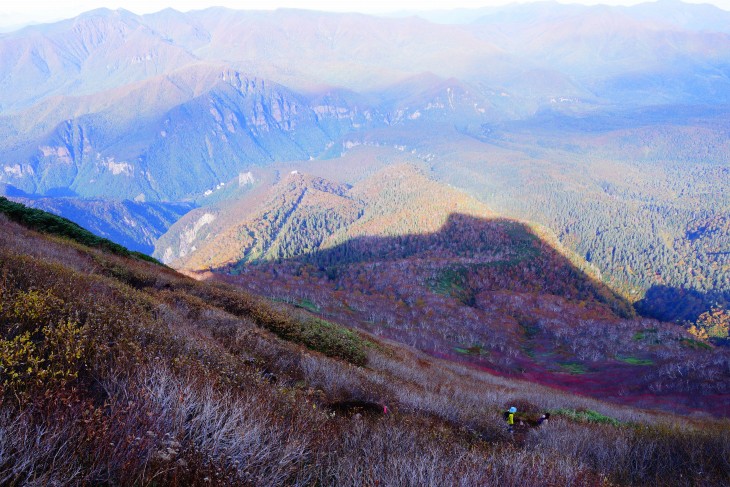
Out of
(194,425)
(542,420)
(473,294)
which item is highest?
(194,425)

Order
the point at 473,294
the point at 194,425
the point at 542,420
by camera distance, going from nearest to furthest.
Answer: 1. the point at 194,425
2. the point at 542,420
3. the point at 473,294

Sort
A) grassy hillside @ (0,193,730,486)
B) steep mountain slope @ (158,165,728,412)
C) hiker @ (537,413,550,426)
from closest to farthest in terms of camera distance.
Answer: grassy hillside @ (0,193,730,486) < hiker @ (537,413,550,426) < steep mountain slope @ (158,165,728,412)

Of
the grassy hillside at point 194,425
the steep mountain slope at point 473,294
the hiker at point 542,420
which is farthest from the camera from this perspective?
the steep mountain slope at point 473,294

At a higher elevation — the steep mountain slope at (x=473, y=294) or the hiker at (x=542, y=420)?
the hiker at (x=542, y=420)

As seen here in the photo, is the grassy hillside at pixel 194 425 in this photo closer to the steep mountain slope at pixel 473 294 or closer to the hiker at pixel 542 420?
the hiker at pixel 542 420

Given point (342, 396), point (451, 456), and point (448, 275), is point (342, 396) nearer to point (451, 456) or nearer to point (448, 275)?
point (451, 456)

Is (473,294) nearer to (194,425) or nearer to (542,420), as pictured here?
(542,420)

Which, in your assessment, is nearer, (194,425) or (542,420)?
(194,425)

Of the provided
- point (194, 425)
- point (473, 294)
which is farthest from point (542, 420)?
point (473, 294)

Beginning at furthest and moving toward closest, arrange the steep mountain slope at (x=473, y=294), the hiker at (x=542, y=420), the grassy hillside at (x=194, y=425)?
1. the steep mountain slope at (x=473, y=294)
2. the hiker at (x=542, y=420)
3. the grassy hillside at (x=194, y=425)

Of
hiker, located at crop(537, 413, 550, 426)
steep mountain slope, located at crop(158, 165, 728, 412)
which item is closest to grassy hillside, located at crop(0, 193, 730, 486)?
hiker, located at crop(537, 413, 550, 426)

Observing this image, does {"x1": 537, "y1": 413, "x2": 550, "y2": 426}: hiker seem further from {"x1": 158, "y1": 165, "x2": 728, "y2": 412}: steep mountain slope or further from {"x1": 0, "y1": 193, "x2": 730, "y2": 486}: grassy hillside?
{"x1": 158, "y1": 165, "x2": 728, "y2": 412}: steep mountain slope

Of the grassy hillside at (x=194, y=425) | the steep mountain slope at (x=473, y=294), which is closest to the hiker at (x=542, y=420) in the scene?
the grassy hillside at (x=194, y=425)

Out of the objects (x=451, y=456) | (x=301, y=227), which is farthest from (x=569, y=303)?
(x=301, y=227)
